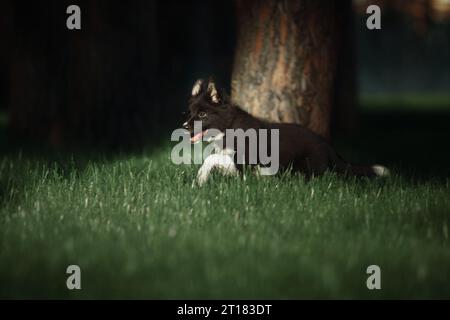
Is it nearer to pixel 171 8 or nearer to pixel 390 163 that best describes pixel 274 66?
pixel 390 163

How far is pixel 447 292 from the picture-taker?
4535mm

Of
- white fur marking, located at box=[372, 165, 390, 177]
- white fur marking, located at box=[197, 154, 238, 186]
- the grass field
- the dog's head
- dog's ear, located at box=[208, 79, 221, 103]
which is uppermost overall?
dog's ear, located at box=[208, 79, 221, 103]

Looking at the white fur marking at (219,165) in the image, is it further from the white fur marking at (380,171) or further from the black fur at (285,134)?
the white fur marking at (380,171)

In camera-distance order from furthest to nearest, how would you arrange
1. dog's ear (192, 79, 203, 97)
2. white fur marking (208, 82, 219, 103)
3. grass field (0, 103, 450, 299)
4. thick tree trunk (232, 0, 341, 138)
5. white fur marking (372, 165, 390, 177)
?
thick tree trunk (232, 0, 341, 138), white fur marking (372, 165, 390, 177), dog's ear (192, 79, 203, 97), white fur marking (208, 82, 219, 103), grass field (0, 103, 450, 299)

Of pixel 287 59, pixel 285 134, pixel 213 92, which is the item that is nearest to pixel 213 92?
pixel 213 92

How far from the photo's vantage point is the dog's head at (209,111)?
729 centimetres

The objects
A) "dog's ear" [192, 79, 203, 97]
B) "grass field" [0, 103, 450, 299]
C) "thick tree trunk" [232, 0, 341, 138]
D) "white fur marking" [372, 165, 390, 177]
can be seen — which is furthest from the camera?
"thick tree trunk" [232, 0, 341, 138]

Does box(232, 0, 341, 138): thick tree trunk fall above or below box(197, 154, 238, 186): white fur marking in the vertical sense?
above

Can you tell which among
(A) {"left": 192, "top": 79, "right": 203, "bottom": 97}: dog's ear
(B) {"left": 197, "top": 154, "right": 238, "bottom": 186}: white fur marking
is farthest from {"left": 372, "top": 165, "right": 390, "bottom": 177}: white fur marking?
(A) {"left": 192, "top": 79, "right": 203, "bottom": 97}: dog's ear

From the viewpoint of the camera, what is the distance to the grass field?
4.59m

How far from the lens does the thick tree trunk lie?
8406 millimetres

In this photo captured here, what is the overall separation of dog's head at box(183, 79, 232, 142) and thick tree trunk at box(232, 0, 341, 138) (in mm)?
1245

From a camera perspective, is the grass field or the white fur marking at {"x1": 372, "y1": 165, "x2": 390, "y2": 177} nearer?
the grass field

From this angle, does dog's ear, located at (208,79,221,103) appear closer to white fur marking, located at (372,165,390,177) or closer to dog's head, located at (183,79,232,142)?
dog's head, located at (183,79,232,142)
